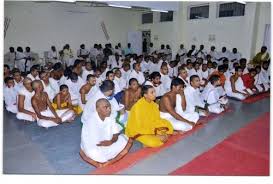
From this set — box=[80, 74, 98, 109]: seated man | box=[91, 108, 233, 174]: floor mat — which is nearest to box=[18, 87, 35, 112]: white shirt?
box=[80, 74, 98, 109]: seated man

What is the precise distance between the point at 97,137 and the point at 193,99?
76.3 inches

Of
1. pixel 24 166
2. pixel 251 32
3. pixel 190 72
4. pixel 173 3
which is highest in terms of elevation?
pixel 173 3

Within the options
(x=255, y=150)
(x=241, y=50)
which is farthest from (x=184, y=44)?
(x=255, y=150)

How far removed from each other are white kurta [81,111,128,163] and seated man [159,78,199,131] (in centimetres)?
109

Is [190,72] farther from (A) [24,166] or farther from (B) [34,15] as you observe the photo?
(B) [34,15]

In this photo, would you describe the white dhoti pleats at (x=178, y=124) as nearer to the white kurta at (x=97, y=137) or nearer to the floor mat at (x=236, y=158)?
the floor mat at (x=236, y=158)

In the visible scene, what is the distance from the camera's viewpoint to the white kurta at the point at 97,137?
9.47 ft

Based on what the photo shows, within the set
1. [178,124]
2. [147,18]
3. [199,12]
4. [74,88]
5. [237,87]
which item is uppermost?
[199,12]

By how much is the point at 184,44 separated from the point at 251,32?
264 cm

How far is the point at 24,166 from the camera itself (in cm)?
305

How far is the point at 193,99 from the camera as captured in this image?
4.36 meters

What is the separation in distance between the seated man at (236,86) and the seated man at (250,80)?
0.17 m

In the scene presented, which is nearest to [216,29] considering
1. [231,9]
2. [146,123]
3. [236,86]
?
[231,9]

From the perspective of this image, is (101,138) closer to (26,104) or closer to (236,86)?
(26,104)
